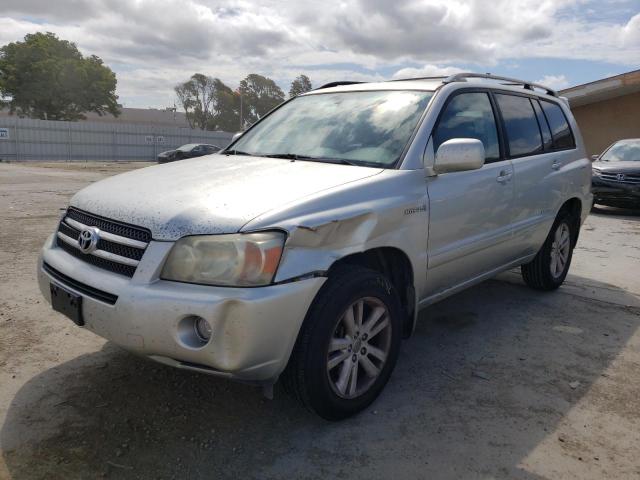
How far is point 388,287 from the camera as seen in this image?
2.84m

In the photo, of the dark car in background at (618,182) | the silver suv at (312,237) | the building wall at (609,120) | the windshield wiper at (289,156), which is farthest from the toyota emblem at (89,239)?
the building wall at (609,120)

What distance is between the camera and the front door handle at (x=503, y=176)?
3.74m

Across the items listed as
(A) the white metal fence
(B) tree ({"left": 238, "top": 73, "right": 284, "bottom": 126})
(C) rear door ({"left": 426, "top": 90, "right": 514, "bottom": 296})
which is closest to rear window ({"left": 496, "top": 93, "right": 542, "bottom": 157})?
(C) rear door ({"left": 426, "top": 90, "right": 514, "bottom": 296})

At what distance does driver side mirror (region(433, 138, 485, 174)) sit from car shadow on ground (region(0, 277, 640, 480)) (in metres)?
1.27

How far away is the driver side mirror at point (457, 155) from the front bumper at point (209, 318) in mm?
1129

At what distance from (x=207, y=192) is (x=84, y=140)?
112 feet

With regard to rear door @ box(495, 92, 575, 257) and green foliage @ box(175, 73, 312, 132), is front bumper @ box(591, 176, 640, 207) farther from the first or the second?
green foliage @ box(175, 73, 312, 132)

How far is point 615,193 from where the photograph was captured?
10.5 metres

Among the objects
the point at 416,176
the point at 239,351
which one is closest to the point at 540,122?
the point at 416,176

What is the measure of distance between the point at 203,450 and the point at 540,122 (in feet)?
12.4

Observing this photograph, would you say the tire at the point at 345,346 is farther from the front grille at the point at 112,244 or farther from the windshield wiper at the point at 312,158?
the front grille at the point at 112,244

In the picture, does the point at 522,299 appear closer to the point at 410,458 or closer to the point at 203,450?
the point at 410,458

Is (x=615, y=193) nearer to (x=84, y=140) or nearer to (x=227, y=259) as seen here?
(x=227, y=259)

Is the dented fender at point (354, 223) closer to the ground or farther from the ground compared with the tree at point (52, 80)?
closer to the ground
